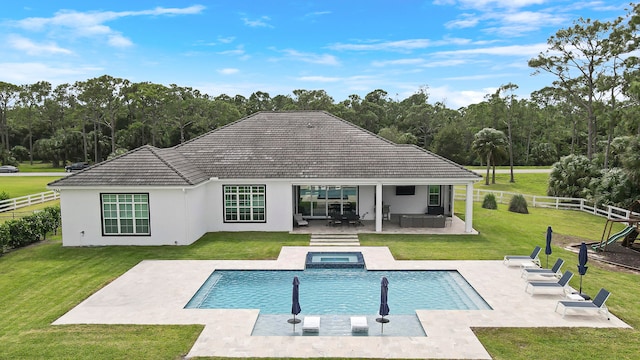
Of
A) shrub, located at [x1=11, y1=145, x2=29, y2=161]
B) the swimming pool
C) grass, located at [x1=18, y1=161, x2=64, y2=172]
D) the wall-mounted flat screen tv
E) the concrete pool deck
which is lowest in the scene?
the swimming pool

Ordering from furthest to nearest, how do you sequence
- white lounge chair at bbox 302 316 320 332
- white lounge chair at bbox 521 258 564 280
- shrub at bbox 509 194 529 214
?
shrub at bbox 509 194 529 214 < white lounge chair at bbox 521 258 564 280 < white lounge chair at bbox 302 316 320 332

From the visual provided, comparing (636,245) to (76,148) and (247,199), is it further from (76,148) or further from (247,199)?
(76,148)

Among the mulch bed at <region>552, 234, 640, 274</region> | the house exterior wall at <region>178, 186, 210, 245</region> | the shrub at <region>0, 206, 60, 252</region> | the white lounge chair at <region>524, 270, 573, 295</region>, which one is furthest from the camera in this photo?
the house exterior wall at <region>178, 186, 210, 245</region>

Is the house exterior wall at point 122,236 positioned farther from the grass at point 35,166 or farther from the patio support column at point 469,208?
the grass at point 35,166

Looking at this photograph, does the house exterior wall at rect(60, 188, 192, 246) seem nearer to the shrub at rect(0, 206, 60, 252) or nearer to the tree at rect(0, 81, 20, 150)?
the shrub at rect(0, 206, 60, 252)

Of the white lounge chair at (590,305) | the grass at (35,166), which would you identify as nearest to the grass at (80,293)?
the white lounge chair at (590,305)

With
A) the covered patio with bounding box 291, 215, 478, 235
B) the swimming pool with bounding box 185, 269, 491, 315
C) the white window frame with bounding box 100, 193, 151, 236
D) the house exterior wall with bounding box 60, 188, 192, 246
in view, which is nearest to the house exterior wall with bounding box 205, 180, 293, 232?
the covered patio with bounding box 291, 215, 478, 235

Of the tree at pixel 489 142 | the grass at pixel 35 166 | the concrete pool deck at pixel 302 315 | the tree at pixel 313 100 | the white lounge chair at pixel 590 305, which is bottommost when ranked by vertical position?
the concrete pool deck at pixel 302 315
